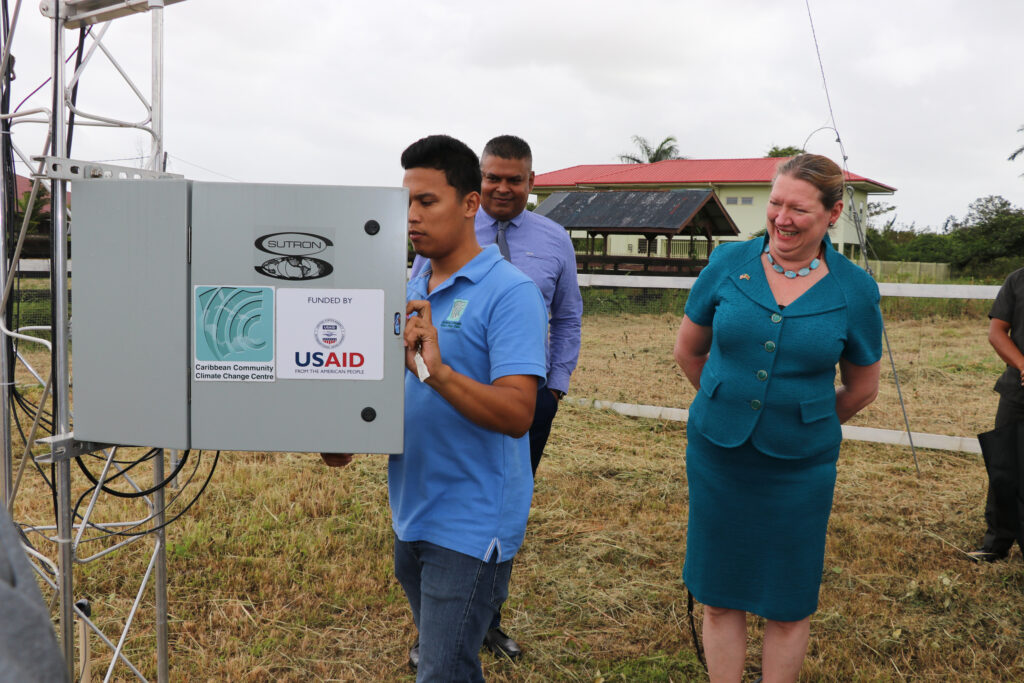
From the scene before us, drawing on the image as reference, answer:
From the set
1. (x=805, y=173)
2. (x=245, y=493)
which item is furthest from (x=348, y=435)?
(x=245, y=493)

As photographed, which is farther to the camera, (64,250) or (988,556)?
(988,556)

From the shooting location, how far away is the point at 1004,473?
13.5ft

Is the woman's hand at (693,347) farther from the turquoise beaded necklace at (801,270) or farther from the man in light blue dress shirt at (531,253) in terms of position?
the man in light blue dress shirt at (531,253)

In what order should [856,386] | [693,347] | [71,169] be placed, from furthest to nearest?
[693,347] → [856,386] → [71,169]

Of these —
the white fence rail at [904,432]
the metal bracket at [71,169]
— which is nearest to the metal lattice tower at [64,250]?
the metal bracket at [71,169]

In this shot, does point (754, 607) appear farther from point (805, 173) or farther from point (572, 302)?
point (572, 302)

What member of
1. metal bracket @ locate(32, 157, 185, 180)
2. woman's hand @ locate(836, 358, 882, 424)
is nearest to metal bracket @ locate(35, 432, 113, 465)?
metal bracket @ locate(32, 157, 185, 180)

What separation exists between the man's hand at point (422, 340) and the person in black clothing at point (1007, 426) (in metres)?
3.46

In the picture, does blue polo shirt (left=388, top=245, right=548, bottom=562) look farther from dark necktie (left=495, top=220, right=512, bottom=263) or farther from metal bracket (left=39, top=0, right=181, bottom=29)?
dark necktie (left=495, top=220, right=512, bottom=263)

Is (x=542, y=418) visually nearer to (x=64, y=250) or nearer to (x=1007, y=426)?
(x=64, y=250)

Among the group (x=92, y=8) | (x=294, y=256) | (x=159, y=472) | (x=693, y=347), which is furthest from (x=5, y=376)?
(x=693, y=347)

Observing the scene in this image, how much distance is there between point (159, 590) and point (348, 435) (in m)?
1.42

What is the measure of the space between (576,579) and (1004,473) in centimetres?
227

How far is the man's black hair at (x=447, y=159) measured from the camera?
1.92m
